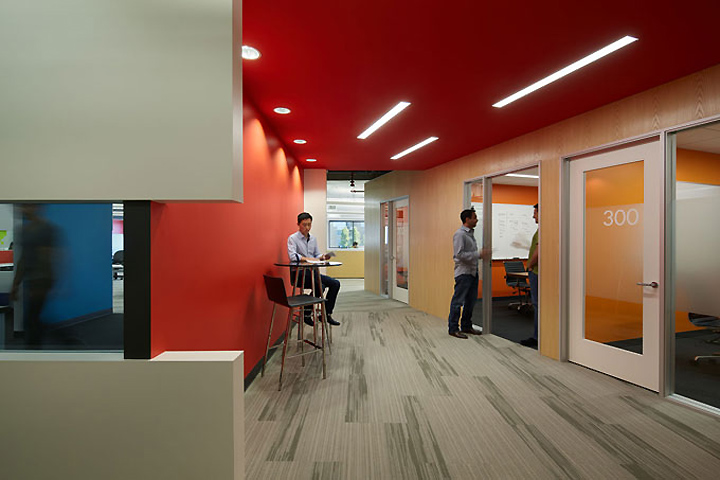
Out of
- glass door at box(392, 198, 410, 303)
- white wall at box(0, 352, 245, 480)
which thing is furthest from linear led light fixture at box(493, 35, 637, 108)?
glass door at box(392, 198, 410, 303)

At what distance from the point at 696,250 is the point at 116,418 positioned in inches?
156

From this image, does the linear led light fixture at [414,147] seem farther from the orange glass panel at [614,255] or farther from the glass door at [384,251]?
the glass door at [384,251]

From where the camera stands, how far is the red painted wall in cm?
154

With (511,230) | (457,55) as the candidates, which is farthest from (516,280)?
(457,55)

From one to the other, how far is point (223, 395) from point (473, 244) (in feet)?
13.5

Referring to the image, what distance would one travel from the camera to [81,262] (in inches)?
53.7

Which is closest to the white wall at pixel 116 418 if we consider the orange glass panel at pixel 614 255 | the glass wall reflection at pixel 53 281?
the glass wall reflection at pixel 53 281

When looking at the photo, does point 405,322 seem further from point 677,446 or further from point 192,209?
point 192,209

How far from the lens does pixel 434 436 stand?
7.41ft

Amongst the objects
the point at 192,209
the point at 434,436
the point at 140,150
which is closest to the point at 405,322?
the point at 434,436

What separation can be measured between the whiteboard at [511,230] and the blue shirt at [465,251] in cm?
285

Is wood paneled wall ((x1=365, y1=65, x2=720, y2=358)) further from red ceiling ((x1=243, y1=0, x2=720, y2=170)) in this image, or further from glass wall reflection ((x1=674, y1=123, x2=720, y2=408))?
glass wall reflection ((x1=674, y1=123, x2=720, y2=408))

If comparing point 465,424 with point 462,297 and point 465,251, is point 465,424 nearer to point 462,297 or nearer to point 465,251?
point 462,297

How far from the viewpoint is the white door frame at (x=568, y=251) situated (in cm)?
280
